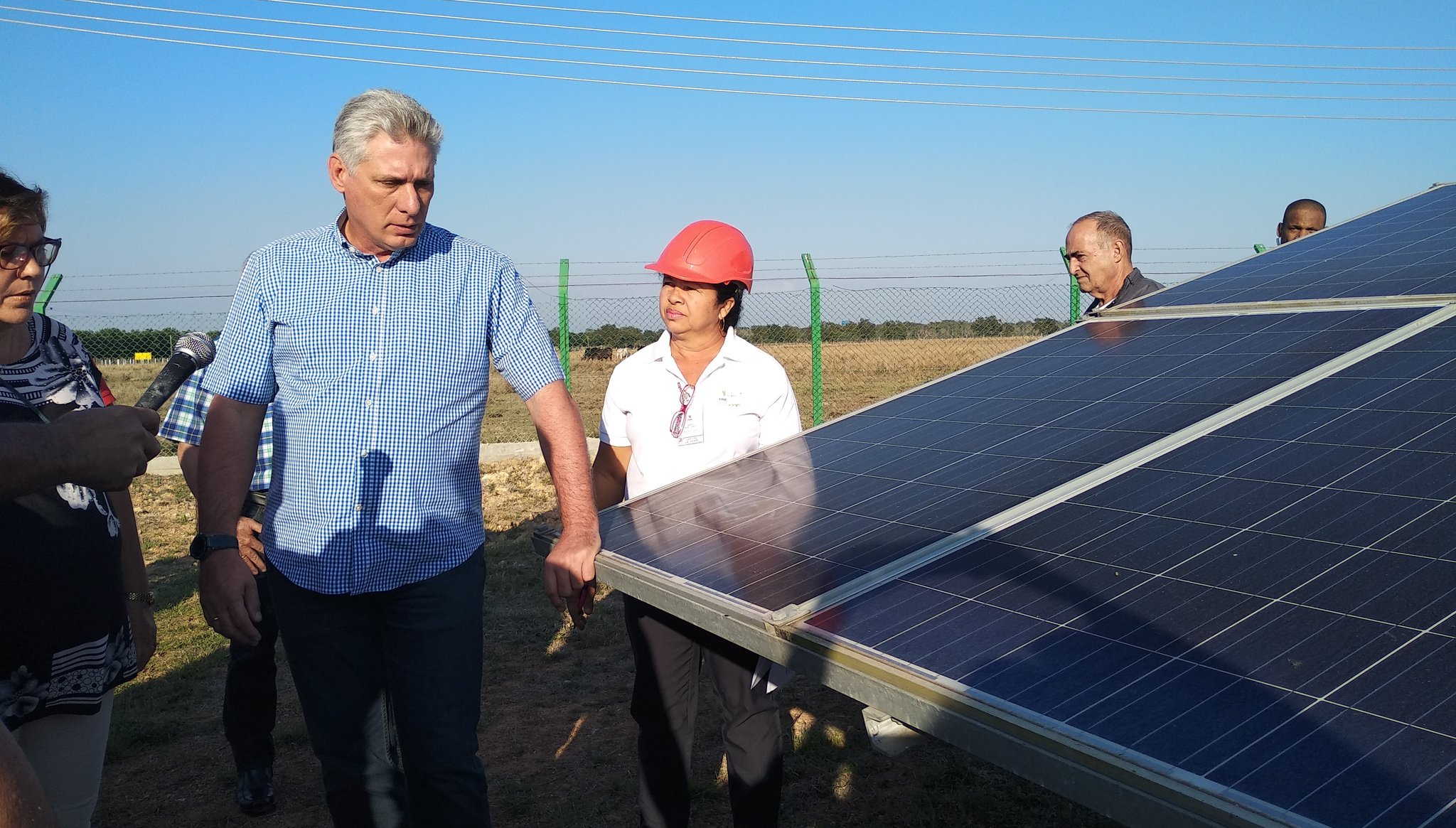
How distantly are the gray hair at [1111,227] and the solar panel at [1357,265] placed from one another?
56 cm

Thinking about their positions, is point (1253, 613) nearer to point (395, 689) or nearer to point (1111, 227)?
point (395, 689)

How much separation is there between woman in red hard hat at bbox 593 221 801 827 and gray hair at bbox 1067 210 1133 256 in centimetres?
239

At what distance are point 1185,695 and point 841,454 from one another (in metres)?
2.11

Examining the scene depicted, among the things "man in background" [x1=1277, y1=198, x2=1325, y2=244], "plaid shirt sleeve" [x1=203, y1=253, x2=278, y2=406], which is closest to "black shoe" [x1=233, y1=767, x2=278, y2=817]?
"plaid shirt sleeve" [x1=203, y1=253, x2=278, y2=406]

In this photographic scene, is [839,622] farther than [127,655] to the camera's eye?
No

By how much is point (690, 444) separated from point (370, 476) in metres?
1.23

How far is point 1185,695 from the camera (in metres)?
1.71

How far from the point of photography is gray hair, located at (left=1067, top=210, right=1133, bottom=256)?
566 centimetres

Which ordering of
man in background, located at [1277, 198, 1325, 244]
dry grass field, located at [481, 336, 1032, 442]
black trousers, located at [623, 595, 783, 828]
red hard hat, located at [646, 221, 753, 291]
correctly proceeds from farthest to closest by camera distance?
dry grass field, located at [481, 336, 1032, 442], man in background, located at [1277, 198, 1325, 244], red hard hat, located at [646, 221, 753, 291], black trousers, located at [623, 595, 783, 828]

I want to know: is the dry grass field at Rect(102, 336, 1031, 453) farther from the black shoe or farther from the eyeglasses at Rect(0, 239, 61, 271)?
the eyeglasses at Rect(0, 239, 61, 271)

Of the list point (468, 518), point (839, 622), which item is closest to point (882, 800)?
point (468, 518)

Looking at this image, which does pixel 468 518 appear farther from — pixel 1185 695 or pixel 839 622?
pixel 1185 695

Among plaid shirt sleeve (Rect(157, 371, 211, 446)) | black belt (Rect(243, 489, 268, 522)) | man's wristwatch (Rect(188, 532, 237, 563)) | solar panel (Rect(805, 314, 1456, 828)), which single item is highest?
solar panel (Rect(805, 314, 1456, 828))

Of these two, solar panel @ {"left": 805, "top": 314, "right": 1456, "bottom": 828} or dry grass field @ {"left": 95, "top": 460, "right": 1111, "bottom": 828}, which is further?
dry grass field @ {"left": 95, "top": 460, "right": 1111, "bottom": 828}
